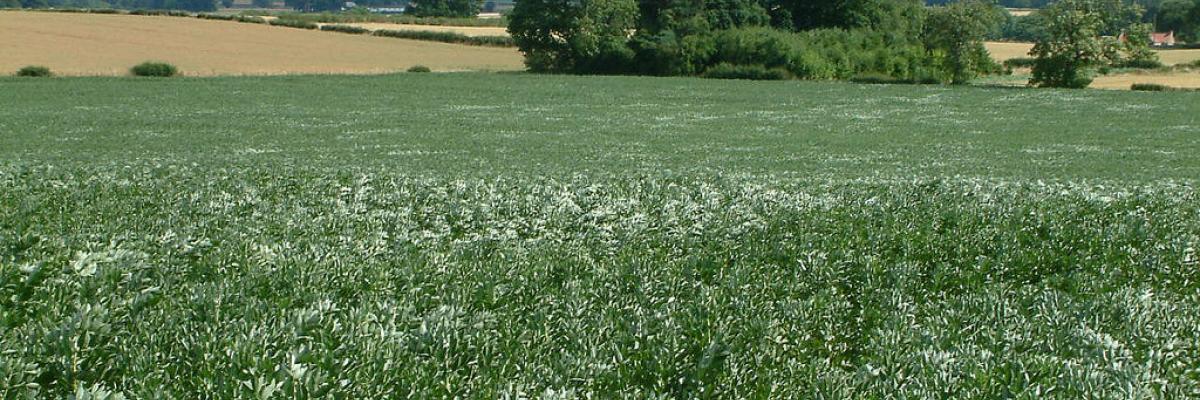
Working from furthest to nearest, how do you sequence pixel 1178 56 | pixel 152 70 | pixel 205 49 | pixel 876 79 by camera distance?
pixel 1178 56 < pixel 205 49 < pixel 876 79 < pixel 152 70

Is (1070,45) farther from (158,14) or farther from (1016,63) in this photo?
(158,14)

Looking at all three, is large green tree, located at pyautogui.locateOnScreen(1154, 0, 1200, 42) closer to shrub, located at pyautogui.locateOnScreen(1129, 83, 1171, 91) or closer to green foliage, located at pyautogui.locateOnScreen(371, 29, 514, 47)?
shrub, located at pyautogui.locateOnScreen(1129, 83, 1171, 91)

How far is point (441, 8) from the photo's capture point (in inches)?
5989

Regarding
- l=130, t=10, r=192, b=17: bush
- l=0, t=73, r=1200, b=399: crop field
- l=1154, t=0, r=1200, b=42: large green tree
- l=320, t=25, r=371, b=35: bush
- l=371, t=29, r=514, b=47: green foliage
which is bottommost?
l=0, t=73, r=1200, b=399: crop field

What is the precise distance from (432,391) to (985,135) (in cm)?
3871

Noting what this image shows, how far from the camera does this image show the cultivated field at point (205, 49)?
253 ft

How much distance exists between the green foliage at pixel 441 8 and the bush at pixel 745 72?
80694 millimetres

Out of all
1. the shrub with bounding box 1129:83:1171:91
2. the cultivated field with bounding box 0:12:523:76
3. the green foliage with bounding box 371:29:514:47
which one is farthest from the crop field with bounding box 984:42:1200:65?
the cultivated field with bounding box 0:12:523:76

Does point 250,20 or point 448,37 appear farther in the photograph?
point 250,20

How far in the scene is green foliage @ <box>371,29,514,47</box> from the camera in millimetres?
108081

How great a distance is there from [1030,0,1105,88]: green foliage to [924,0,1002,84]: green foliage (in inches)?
277

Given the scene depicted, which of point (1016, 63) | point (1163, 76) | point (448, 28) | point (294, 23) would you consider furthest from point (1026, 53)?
point (294, 23)

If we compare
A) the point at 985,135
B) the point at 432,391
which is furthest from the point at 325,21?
the point at 432,391

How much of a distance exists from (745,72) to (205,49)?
45107 millimetres
